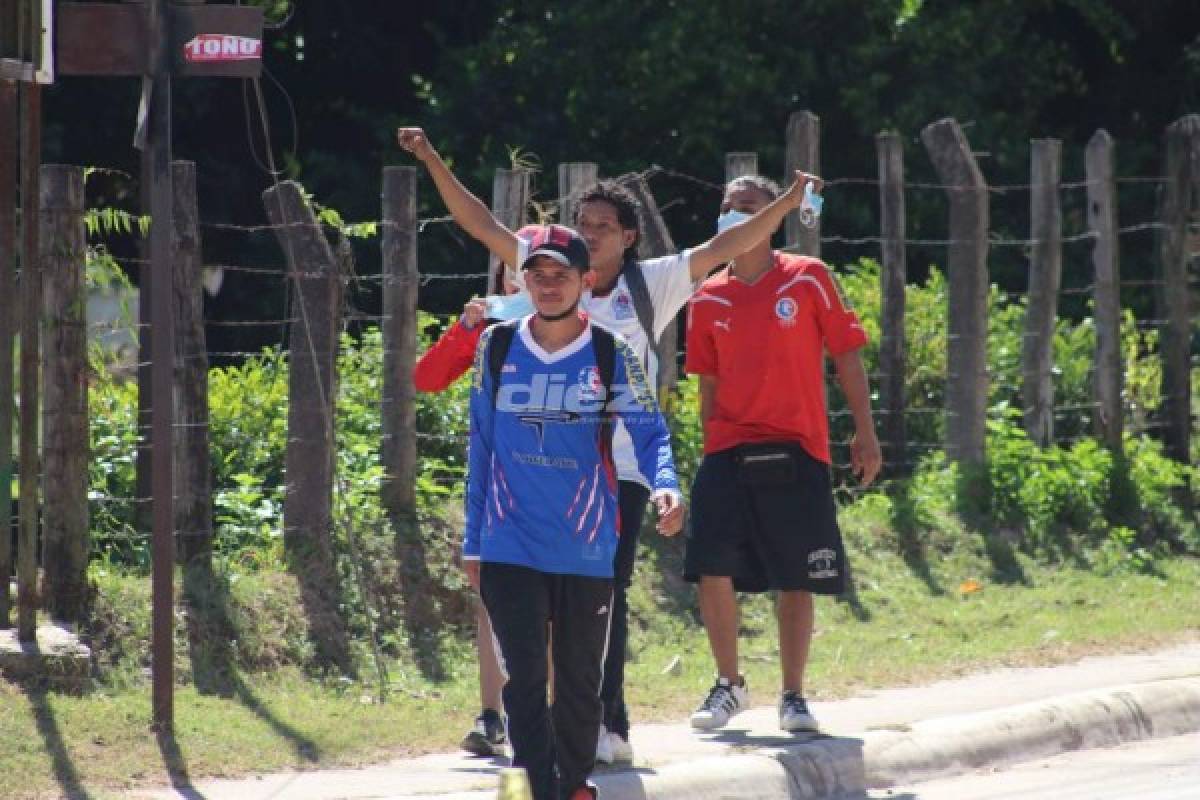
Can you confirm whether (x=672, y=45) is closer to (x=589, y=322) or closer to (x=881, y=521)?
(x=881, y=521)

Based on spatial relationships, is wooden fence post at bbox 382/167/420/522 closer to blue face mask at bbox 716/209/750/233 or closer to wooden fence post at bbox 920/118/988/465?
blue face mask at bbox 716/209/750/233

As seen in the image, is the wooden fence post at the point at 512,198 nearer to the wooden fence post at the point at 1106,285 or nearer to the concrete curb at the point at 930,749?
the concrete curb at the point at 930,749

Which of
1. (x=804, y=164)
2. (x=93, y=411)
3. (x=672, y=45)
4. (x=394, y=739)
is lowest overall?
(x=394, y=739)

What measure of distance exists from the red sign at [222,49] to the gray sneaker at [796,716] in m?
2.97

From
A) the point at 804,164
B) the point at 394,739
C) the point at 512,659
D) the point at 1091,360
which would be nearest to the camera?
the point at 512,659

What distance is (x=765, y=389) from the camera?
824cm

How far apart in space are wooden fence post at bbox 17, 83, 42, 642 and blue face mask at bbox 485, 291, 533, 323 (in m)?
2.03

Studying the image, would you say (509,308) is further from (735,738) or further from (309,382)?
(309,382)

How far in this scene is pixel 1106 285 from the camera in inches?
521

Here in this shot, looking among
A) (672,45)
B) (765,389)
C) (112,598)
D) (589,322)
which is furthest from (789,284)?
(672,45)

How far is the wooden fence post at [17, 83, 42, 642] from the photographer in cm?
820

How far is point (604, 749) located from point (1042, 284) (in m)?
6.31

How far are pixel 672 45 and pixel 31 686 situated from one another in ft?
36.4

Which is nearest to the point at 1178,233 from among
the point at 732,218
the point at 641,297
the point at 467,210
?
the point at 732,218
